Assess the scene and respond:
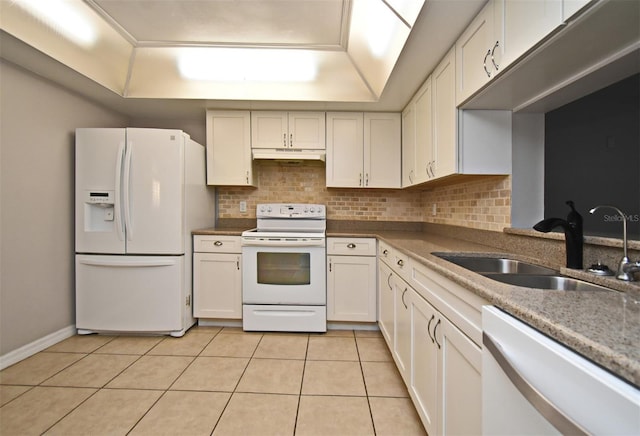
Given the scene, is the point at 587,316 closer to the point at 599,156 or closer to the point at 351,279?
the point at 599,156

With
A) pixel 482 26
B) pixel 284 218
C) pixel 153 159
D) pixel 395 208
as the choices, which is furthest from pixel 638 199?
pixel 153 159

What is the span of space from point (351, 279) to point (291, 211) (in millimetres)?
916

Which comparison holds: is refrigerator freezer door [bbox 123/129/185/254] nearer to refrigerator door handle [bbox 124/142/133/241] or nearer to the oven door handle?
refrigerator door handle [bbox 124/142/133/241]

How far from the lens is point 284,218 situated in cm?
288

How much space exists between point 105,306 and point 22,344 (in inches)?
20.6

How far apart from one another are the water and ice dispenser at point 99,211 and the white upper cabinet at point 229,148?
2.82 feet

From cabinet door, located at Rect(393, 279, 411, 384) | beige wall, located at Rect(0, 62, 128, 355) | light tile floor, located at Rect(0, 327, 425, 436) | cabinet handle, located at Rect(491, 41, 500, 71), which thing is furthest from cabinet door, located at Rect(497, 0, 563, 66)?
beige wall, located at Rect(0, 62, 128, 355)

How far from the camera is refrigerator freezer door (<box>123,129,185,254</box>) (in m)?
2.38

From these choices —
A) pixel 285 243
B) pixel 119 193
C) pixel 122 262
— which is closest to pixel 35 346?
pixel 122 262

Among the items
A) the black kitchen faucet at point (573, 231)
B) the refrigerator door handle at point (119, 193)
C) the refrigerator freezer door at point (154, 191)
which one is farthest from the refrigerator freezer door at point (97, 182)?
the black kitchen faucet at point (573, 231)

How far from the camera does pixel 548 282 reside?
1.17 m

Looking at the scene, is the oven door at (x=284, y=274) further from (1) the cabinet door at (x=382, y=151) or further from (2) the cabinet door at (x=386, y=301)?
(1) the cabinet door at (x=382, y=151)

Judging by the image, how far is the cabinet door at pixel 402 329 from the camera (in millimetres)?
1614

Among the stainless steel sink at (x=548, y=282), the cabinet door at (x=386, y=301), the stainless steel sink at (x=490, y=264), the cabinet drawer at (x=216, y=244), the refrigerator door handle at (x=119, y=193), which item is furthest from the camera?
the cabinet drawer at (x=216, y=244)
